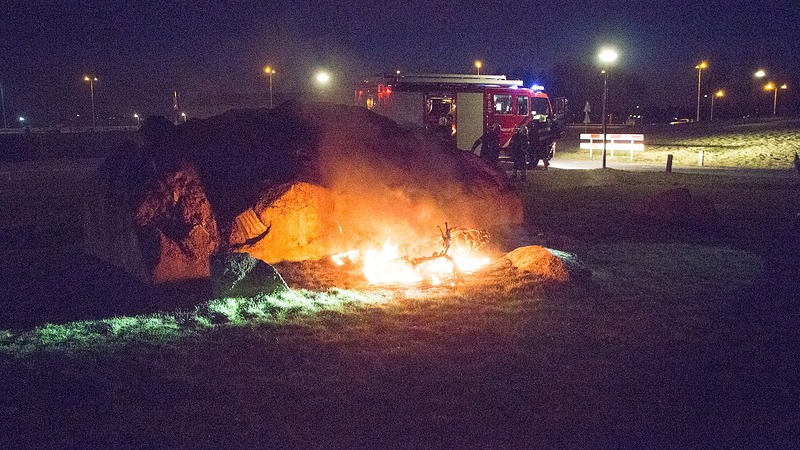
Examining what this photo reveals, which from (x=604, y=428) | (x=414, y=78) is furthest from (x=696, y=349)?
(x=414, y=78)

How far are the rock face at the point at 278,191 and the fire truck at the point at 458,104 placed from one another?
1531 cm

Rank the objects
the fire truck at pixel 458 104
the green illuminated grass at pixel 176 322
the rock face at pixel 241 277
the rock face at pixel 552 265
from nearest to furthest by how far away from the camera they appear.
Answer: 1. the green illuminated grass at pixel 176 322
2. the rock face at pixel 241 277
3. the rock face at pixel 552 265
4. the fire truck at pixel 458 104

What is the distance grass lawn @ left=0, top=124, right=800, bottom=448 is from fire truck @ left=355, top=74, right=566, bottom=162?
60.0 feet

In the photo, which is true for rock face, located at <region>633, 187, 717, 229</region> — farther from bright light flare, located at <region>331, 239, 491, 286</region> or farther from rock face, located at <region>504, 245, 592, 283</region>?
rock face, located at <region>504, 245, 592, 283</region>

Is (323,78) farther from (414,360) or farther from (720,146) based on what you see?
(414,360)

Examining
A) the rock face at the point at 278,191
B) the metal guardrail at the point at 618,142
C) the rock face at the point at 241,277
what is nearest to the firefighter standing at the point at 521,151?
the rock face at the point at 278,191

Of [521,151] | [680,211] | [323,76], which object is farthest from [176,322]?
[323,76]

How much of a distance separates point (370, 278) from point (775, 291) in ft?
16.4

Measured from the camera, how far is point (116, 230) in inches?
380

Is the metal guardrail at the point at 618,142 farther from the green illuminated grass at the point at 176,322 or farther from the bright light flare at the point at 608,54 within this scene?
the green illuminated grass at the point at 176,322

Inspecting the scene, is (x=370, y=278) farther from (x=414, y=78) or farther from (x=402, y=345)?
(x=414, y=78)

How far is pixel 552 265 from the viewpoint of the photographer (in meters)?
8.55

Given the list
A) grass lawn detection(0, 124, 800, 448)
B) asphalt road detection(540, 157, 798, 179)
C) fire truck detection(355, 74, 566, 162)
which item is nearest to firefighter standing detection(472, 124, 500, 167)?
fire truck detection(355, 74, 566, 162)

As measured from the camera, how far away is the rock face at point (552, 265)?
27.6ft
